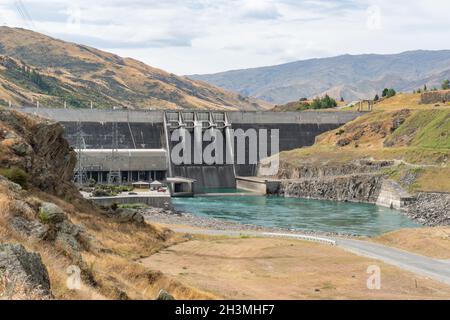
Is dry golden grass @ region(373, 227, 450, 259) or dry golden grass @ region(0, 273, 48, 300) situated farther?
dry golden grass @ region(373, 227, 450, 259)

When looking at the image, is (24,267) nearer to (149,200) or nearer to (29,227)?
(29,227)

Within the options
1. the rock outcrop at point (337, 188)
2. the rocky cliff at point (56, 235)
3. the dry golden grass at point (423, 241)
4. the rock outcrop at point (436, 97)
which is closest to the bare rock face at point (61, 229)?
the rocky cliff at point (56, 235)

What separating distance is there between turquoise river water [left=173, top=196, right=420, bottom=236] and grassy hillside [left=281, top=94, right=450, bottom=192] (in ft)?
31.6

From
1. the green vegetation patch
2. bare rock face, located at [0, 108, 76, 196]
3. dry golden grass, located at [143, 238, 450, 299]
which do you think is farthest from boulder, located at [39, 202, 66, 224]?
the green vegetation patch

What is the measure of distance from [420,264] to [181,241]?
18416mm

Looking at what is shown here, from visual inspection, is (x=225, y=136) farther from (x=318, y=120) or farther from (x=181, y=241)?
(x=181, y=241)

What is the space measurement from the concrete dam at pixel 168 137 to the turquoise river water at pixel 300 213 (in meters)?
13.8

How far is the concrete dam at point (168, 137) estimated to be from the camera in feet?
404

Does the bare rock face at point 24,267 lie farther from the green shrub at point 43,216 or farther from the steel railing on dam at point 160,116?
the steel railing on dam at point 160,116

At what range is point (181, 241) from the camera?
54500 mm

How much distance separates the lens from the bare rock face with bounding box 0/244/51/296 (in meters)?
16.2

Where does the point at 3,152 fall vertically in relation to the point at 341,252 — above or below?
above

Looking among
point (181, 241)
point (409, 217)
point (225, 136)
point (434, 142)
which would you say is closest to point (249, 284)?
point (181, 241)

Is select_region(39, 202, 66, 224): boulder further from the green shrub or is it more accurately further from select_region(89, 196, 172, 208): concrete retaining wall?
select_region(89, 196, 172, 208): concrete retaining wall
